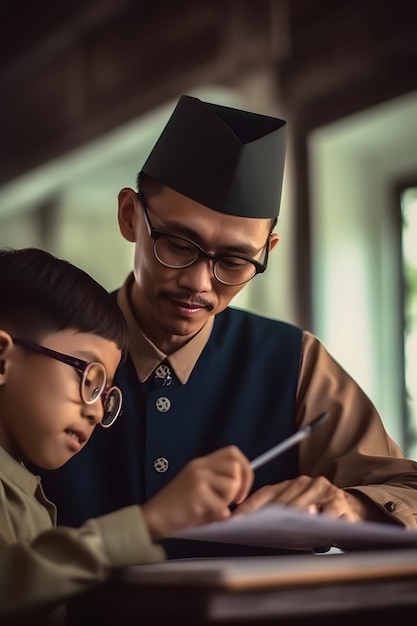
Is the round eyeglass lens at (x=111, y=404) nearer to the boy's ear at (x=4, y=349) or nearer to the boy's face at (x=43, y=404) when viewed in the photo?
the boy's face at (x=43, y=404)

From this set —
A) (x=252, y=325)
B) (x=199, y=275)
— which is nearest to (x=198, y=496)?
(x=199, y=275)

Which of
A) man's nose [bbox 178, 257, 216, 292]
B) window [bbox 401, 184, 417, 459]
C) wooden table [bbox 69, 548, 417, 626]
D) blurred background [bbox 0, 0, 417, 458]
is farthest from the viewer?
window [bbox 401, 184, 417, 459]

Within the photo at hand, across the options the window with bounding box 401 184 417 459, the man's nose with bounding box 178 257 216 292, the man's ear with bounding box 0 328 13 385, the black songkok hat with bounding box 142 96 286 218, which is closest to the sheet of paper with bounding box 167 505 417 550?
the man's ear with bounding box 0 328 13 385

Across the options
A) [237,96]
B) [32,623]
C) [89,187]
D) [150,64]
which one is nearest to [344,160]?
[237,96]

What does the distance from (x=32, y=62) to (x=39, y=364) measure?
4696 mm

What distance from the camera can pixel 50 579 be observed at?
1.09m

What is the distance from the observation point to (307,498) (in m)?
1.40

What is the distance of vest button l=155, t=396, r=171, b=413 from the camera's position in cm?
177

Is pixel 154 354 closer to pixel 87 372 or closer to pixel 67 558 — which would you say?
pixel 87 372

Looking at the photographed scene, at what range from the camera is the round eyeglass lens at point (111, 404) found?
56.5 inches

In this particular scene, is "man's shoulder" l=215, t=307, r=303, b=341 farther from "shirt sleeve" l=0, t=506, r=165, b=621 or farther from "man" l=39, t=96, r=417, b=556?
"shirt sleeve" l=0, t=506, r=165, b=621

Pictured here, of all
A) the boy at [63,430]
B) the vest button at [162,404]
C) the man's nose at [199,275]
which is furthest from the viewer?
the vest button at [162,404]

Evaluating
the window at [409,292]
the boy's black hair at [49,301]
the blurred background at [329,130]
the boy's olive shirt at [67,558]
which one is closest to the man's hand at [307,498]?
the boy's olive shirt at [67,558]

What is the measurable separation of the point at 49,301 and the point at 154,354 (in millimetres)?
415
